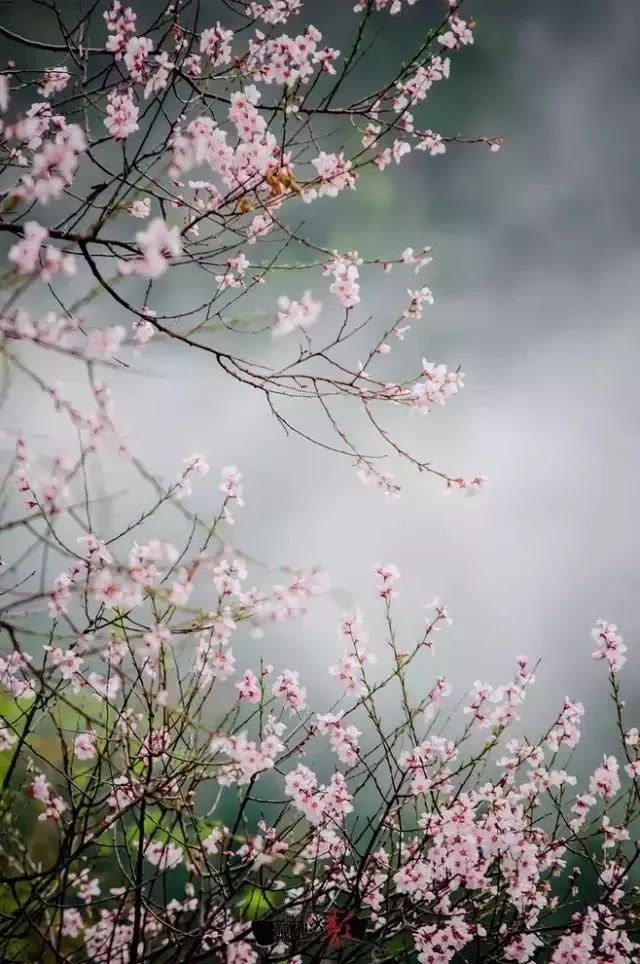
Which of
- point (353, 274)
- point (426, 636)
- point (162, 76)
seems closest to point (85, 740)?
point (426, 636)

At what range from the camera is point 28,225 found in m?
2.02

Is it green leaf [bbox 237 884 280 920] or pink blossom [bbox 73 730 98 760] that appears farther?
pink blossom [bbox 73 730 98 760]

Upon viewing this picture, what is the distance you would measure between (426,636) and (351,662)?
0.69m

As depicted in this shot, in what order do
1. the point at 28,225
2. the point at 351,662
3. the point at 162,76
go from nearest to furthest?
the point at 28,225 < the point at 162,76 < the point at 351,662

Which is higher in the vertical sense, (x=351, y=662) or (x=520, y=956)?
(x=351, y=662)

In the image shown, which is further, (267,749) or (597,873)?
(597,873)

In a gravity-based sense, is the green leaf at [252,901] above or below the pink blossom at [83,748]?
below

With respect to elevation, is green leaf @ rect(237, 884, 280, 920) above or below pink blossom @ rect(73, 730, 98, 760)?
below

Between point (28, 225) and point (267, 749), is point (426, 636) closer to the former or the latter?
point (267, 749)

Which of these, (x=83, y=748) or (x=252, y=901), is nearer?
(x=252, y=901)

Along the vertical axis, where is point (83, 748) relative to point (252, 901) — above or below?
above

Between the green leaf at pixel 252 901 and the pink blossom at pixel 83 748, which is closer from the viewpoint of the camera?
the green leaf at pixel 252 901

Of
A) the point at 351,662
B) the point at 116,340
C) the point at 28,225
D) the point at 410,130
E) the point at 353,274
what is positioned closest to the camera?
the point at 28,225

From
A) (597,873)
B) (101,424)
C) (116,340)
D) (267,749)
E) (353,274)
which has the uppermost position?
(353,274)
